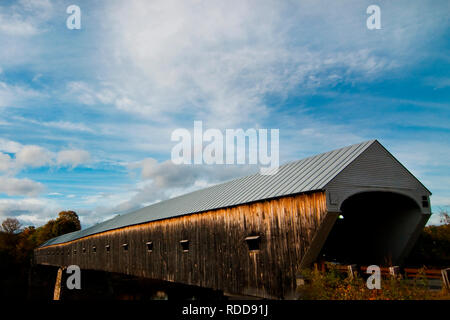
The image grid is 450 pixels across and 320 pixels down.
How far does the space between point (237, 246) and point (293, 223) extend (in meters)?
3.01

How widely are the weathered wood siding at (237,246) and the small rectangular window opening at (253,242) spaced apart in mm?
168

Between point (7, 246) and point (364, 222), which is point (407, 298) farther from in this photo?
point (7, 246)

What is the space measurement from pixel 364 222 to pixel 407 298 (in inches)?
258

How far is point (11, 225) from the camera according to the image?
69.2m

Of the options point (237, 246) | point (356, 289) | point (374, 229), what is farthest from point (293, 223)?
point (374, 229)

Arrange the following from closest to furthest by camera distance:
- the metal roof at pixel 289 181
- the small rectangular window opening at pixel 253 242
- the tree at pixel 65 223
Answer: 1. the metal roof at pixel 289 181
2. the small rectangular window opening at pixel 253 242
3. the tree at pixel 65 223

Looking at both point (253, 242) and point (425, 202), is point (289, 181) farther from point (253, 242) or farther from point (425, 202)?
point (425, 202)

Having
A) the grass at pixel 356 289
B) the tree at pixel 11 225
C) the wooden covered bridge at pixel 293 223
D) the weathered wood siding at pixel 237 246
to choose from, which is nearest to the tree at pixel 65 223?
the tree at pixel 11 225

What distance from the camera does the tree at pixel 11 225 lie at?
6756 cm

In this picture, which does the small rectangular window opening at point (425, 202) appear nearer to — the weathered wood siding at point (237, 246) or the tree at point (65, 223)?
the weathered wood siding at point (237, 246)

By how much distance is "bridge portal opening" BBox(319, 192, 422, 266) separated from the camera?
486 inches

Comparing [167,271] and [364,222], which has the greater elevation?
[364,222]
